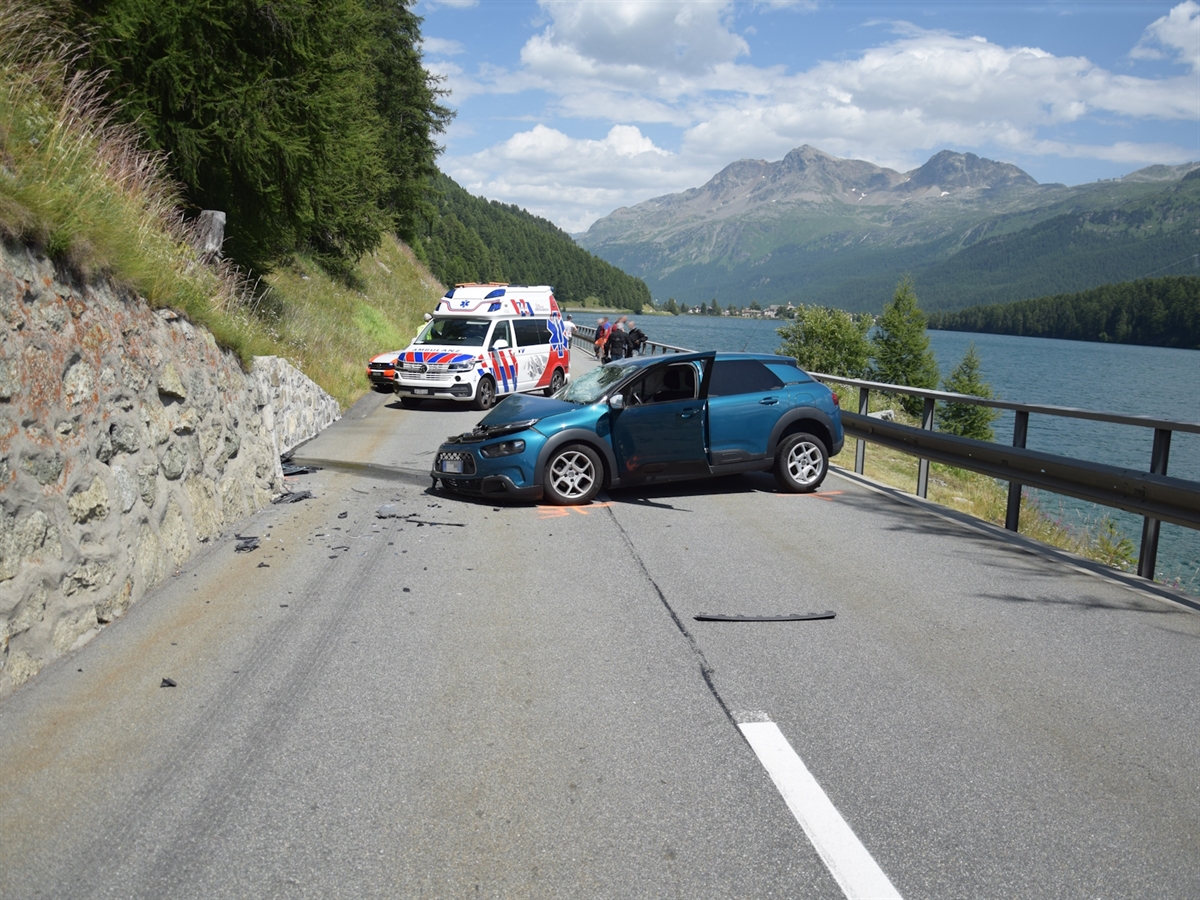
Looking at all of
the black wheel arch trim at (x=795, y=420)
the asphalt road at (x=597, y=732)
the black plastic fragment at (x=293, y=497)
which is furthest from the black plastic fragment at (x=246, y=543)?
the black wheel arch trim at (x=795, y=420)

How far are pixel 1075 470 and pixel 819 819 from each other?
6.13 m

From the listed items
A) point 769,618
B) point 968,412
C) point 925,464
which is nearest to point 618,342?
point 925,464

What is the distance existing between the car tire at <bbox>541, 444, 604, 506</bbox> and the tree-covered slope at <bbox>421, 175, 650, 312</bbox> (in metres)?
123

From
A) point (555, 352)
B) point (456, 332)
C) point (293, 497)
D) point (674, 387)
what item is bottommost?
point (293, 497)

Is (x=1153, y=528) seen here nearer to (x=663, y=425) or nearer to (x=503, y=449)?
(x=663, y=425)

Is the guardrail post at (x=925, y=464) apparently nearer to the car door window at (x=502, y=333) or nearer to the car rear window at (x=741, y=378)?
the car rear window at (x=741, y=378)

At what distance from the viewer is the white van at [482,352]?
20297mm

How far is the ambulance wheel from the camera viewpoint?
20.7m

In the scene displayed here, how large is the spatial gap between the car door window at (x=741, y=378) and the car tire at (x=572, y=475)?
5.31 ft

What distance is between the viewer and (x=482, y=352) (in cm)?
2078

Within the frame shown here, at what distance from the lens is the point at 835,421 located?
450 inches

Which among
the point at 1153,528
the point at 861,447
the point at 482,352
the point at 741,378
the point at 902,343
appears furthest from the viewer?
the point at 902,343

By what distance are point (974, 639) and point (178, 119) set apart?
15.1 metres

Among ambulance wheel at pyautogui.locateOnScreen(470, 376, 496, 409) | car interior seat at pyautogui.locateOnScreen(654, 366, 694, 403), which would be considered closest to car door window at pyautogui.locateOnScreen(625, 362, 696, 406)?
car interior seat at pyautogui.locateOnScreen(654, 366, 694, 403)
